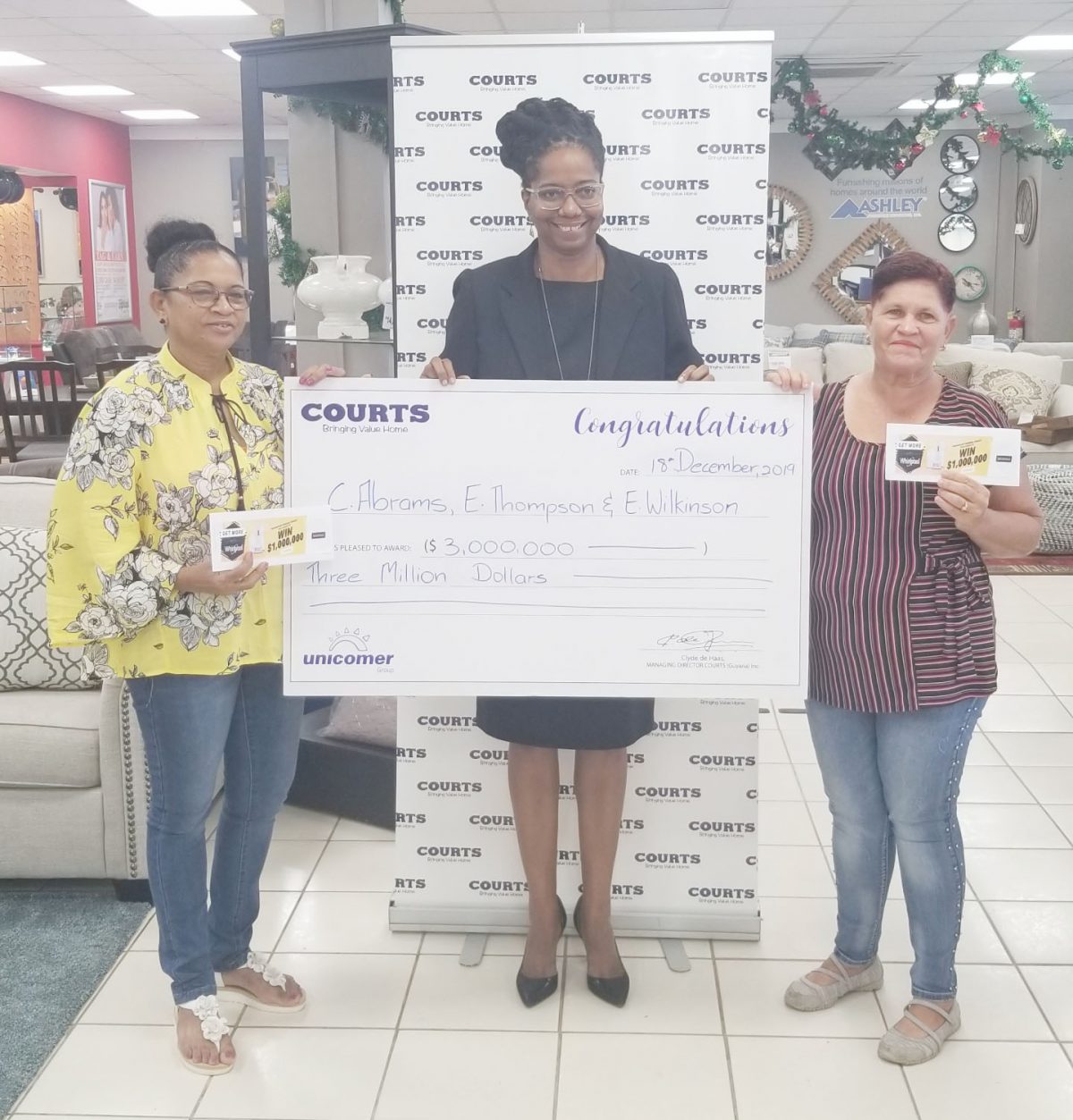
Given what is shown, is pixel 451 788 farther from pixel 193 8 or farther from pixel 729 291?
pixel 193 8

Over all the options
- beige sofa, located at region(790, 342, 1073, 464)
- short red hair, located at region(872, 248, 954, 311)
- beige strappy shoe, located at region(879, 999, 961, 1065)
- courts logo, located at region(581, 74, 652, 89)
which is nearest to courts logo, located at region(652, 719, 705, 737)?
beige strappy shoe, located at region(879, 999, 961, 1065)

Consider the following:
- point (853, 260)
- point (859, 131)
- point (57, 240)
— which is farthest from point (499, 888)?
point (57, 240)

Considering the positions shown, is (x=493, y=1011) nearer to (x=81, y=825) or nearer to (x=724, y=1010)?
(x=724, y=1010)

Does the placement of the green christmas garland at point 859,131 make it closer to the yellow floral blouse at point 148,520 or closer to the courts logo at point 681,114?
the courts logo at point 681,114

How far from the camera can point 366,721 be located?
3338mm

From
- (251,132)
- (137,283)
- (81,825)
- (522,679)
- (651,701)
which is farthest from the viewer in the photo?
(137,283)

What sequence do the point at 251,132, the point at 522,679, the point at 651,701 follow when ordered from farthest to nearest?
the point at 251,132 < the point at 651,701 < the point at 522,679

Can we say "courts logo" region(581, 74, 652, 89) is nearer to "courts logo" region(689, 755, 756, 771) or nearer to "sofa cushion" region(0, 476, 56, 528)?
"courts logo" region(689, 755, 756, 771)

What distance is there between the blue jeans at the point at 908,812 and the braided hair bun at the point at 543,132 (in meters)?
1.10

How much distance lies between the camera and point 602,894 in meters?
2.41

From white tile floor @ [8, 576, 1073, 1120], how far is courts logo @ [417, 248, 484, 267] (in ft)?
4.95

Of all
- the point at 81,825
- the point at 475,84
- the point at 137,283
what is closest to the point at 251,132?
the point at 475,84

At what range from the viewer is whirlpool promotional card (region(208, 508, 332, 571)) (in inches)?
74.1

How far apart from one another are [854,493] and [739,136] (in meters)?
0.87
